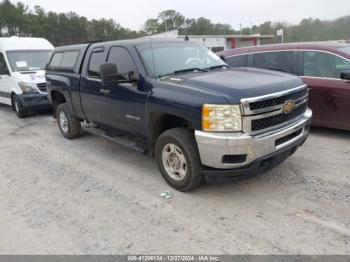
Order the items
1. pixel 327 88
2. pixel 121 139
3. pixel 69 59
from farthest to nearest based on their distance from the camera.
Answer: pixel 69 59 < pixel 327 88 < pixel 121 139

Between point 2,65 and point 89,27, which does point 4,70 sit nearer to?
point 2,65

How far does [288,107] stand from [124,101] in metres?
2.24

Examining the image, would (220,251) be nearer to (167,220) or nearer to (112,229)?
(167,220)

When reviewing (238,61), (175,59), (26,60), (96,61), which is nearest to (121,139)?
(96,61)

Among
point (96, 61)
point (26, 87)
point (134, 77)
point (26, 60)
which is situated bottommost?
point (26, 87)

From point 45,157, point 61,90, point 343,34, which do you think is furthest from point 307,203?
point 343,34

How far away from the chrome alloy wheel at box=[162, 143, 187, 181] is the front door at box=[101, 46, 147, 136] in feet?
1.87

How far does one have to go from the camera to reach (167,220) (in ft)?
12.2

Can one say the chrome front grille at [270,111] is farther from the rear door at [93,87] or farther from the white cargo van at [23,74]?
the white cargo van at [23,74]

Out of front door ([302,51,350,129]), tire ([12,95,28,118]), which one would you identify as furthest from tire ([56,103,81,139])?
front door ([302,51,350,129])

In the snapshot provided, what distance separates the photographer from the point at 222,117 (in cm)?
363

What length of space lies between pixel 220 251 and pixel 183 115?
1555 mm

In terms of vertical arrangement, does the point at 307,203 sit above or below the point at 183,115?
below

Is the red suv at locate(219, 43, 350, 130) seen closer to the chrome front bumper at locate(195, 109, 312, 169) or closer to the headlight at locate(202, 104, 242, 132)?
the chrome front bumper at locate(195, 109, 312, 169)
